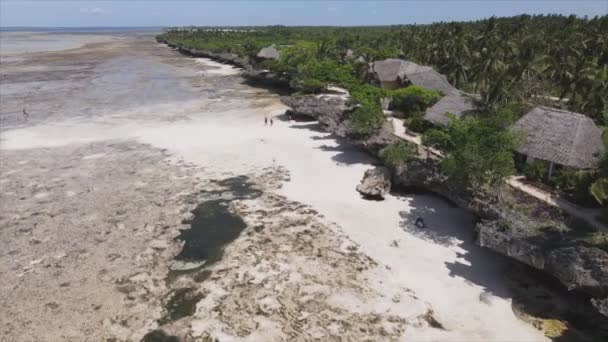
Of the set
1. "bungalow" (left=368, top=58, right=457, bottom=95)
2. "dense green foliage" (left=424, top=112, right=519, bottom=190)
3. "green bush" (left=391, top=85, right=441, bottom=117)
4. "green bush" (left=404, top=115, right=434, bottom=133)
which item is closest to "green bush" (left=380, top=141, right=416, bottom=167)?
"dense green foliage" (left=424, top=112, right=519, bottom=190)

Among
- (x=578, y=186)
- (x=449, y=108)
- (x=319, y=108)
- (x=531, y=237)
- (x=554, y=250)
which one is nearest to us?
(x=554, y=250)

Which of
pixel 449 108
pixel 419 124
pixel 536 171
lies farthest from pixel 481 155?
pixel 449 108

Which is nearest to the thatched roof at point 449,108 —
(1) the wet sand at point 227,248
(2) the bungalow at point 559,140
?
(1) the wet sand at point 227,248

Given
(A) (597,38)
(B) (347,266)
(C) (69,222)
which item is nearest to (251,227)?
(B) (347,266)

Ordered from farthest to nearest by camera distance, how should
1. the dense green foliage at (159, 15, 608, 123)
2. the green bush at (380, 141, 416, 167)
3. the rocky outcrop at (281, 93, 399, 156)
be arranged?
the dense green foliage at (159, 15, 608, 123), the rocky outcrop at (281, 93, 399, 156), the green bush at (380, 141, 416, 167)

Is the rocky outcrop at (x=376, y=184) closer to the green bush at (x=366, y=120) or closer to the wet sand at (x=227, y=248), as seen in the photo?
the wet sand at (x=227, y=248)

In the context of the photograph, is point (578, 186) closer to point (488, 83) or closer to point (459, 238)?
point (459, 238)

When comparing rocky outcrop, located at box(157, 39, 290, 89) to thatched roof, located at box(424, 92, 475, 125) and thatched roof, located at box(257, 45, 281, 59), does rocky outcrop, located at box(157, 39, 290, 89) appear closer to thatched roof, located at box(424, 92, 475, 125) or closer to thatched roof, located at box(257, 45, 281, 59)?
thatched roof, located at box(257, 45, 281, 59)
